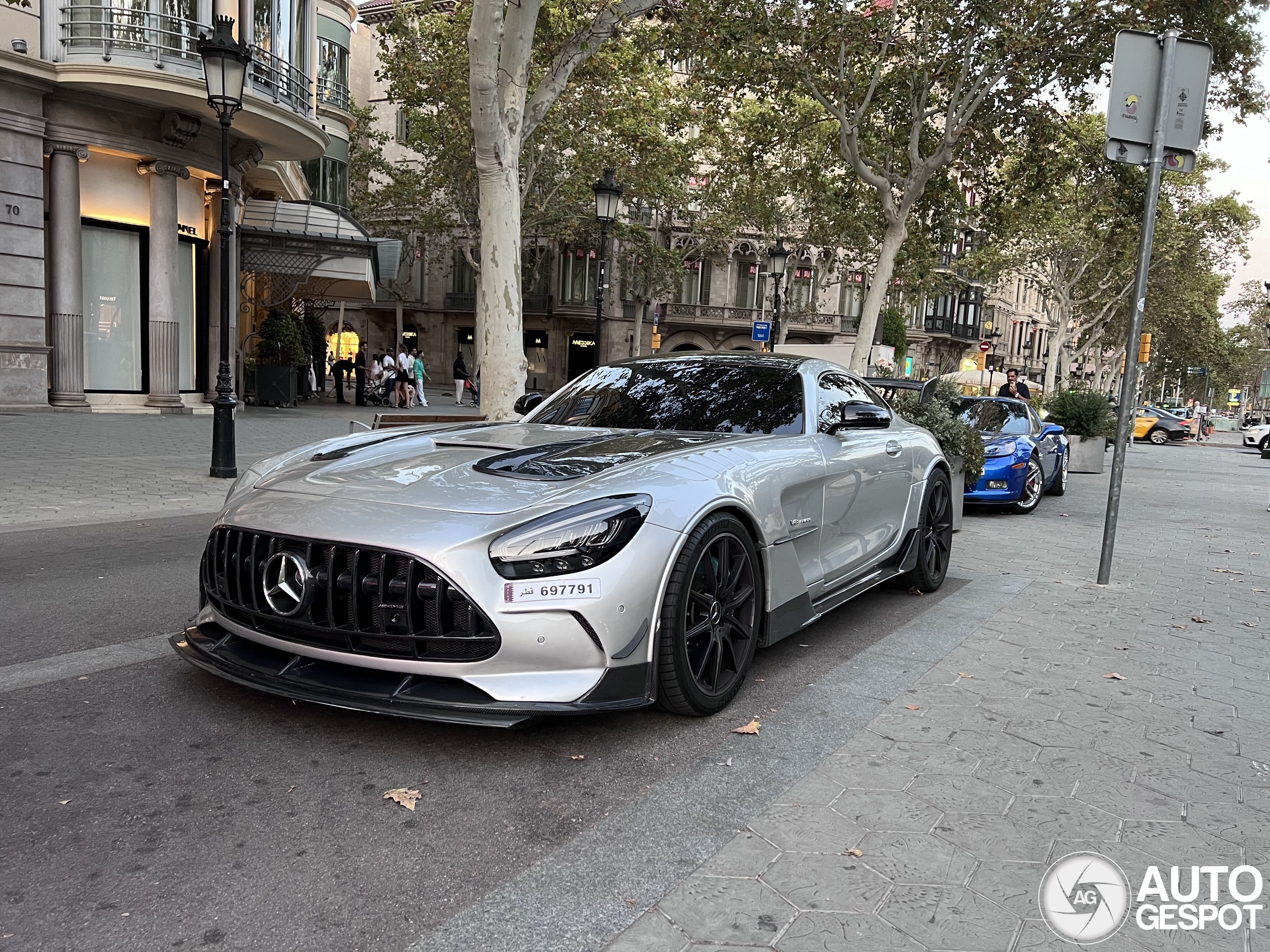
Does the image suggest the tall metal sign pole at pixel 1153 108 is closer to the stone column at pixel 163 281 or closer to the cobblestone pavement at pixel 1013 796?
the cobblestone pavement at pixel 1013 796

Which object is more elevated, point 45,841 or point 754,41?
point 754,41

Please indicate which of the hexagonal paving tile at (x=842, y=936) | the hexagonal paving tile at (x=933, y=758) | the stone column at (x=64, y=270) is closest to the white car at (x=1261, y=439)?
the hexagonal paving tile at (x=933, y=758)

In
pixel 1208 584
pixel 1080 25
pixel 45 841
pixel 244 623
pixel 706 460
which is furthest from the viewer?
pixel 1080 25

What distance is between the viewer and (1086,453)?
59.1ft

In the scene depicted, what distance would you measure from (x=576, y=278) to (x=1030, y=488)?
4157cm

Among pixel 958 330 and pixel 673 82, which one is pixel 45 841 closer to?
pixel 673 82

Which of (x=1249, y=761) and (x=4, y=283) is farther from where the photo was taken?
(x=4, y=283)

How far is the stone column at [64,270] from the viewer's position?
55.3ft

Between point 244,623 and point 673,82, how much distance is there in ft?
154

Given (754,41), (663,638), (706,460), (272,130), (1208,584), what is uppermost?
(754,41)

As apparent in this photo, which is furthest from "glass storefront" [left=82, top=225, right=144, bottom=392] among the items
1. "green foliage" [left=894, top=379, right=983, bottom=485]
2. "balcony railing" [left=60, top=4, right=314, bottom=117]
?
"green foliage" [left=894, top=379, right=983, bottom=485]

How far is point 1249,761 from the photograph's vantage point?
3525 mm

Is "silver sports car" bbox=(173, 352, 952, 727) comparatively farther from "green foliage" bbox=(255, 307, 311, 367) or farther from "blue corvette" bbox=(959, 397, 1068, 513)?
"green foliage" bbox=(255, 307, 311, 367)

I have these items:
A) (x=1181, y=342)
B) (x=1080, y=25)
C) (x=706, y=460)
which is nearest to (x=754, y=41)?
(x=1080, y=25)
